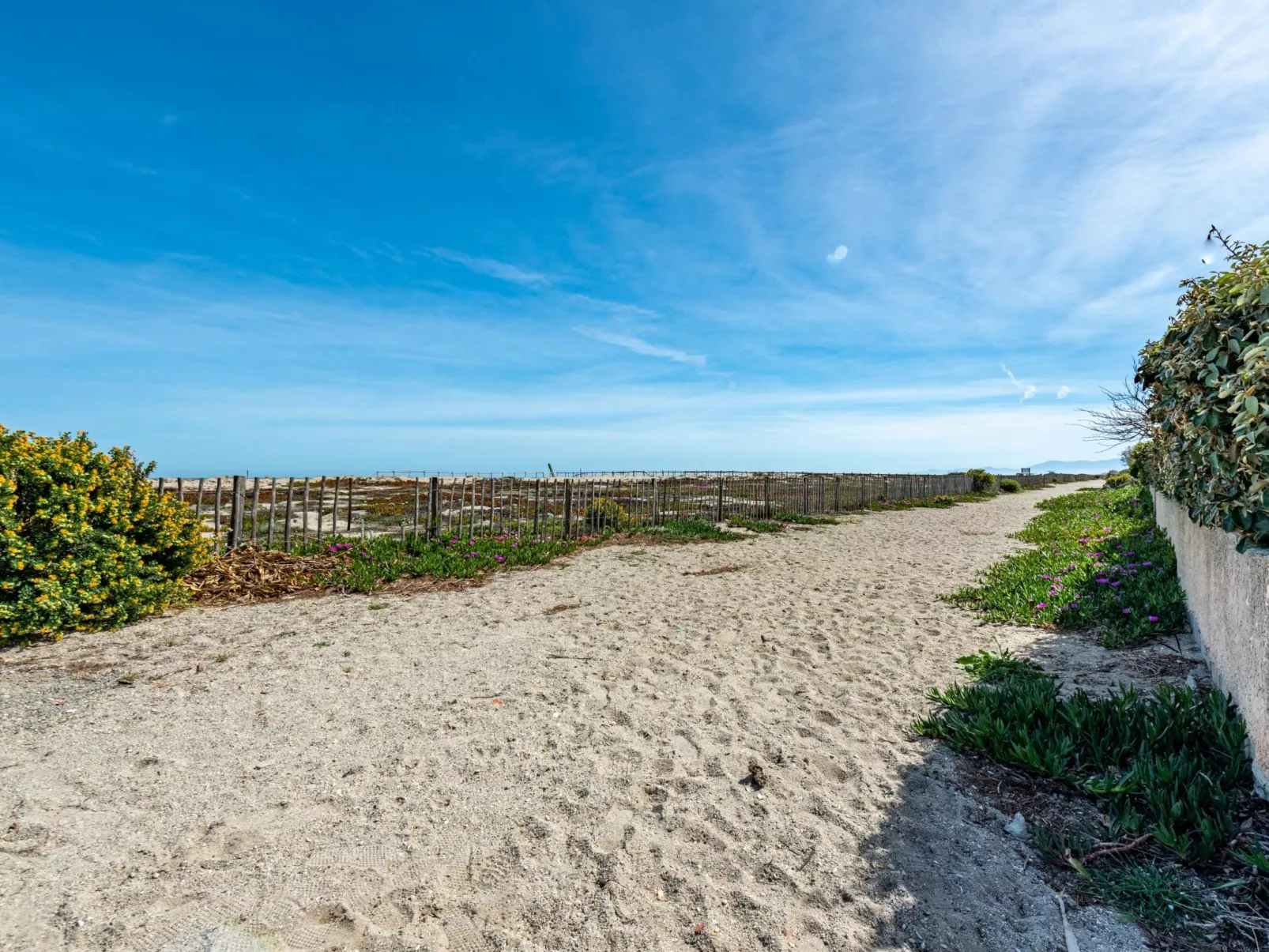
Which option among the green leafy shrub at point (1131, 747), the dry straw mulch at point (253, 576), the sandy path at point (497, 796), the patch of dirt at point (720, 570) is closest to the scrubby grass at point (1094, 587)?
the sandy path at point (497, 796)

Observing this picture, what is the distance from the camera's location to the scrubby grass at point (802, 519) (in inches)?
655

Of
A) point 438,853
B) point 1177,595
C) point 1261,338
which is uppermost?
point 1261,338

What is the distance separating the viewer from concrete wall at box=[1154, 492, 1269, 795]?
8.63 ft

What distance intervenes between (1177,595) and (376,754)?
7357 millimetres

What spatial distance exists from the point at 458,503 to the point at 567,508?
2209 millimetres

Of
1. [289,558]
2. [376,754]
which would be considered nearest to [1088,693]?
[376,754]

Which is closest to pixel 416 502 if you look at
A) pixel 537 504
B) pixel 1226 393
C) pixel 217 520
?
pixel 537 504

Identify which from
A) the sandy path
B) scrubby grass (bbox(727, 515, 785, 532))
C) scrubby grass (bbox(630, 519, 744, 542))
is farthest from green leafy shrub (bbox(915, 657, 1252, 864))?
scrubby grass (bbox(727, 515, 785, 532))

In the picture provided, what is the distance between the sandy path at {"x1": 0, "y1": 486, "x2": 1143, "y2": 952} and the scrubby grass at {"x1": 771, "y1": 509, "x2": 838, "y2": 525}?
10847 mm

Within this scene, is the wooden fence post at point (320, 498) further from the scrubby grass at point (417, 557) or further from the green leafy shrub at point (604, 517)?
the green leafy shrub at point (604, 517)

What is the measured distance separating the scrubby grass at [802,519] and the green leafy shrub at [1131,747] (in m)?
12.8

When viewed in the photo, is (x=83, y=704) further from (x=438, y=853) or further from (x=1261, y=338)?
(x=1261, y=338)

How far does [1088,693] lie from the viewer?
3.98 metres

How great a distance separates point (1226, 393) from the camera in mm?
2453
